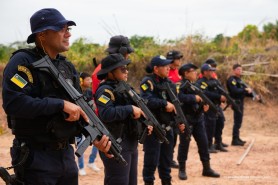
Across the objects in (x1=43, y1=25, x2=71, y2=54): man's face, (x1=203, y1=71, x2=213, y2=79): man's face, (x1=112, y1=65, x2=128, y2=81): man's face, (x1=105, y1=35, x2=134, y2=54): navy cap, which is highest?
(x1=43, y1=25, x2=71, y2=54): man's face

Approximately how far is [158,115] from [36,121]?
3.31 m

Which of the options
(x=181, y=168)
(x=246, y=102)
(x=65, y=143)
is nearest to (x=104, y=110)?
(x=65, y=143)

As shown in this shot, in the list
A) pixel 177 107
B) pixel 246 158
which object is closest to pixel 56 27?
pixel 177 107

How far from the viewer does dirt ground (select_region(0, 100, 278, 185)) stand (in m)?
7.46

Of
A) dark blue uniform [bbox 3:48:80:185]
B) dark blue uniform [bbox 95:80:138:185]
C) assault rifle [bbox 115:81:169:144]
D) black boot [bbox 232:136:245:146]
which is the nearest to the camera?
dark blue uniform [bbox 3:48:80:185]

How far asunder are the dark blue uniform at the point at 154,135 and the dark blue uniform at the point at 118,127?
1.22 m

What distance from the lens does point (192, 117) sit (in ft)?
24.7

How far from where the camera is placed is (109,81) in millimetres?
4844

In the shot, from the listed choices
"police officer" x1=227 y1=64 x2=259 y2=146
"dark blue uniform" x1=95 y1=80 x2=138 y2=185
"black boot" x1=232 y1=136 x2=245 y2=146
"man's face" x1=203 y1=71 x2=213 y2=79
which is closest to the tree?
"police officer" x1=227 y1=64 x2=259 y2=146

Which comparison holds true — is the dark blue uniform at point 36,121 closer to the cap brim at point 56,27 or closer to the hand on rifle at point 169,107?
the cap brim at point 56,27

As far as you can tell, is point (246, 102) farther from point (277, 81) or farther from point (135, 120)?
point (135, 120)

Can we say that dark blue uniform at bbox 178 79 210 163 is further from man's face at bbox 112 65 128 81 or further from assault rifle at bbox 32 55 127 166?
assault rifle at bbox 32 55 127 166

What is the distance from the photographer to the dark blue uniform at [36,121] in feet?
10.0

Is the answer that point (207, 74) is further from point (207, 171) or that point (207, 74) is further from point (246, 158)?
point (207, 171)
